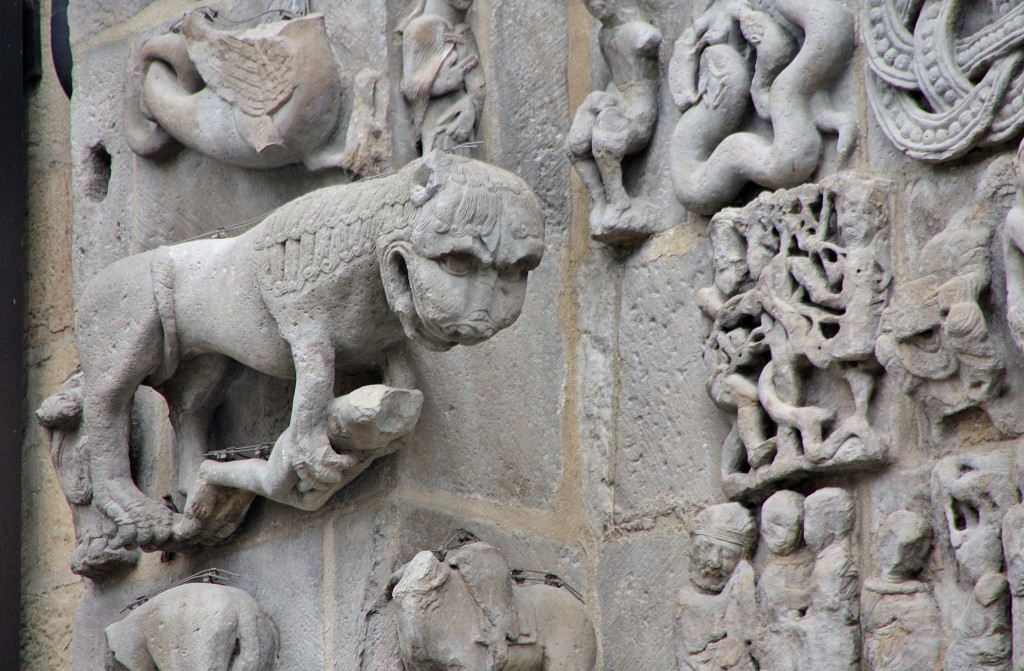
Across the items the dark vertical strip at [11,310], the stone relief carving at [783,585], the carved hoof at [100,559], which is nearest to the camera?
the stone relief carving at [783,585]

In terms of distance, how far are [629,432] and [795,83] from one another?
0.60m

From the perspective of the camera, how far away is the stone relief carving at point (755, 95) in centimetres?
306

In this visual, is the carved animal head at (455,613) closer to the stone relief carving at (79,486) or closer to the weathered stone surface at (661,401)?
the weathered stone surface at (661,401)

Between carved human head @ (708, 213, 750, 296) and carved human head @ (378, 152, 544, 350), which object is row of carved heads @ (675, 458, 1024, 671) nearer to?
carved human head @ (708, 213, 750, 296)

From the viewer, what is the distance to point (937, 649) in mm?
2754

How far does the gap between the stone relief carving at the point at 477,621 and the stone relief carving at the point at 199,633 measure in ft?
0.97

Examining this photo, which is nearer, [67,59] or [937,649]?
[937,649]

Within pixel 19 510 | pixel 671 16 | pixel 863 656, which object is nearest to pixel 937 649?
pixel 863 656

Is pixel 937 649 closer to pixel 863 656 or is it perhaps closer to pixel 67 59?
pixel 863 656

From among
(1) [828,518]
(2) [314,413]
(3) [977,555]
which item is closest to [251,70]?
(2) [314,413]

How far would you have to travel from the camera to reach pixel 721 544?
3.04m

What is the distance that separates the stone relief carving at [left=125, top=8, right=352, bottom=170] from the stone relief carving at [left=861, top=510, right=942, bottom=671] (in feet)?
3.51

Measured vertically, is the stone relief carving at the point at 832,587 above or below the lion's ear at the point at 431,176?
below

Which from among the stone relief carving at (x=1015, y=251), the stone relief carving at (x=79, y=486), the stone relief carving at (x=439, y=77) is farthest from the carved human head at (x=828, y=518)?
the stone relief carving at (x=79, y=486)
